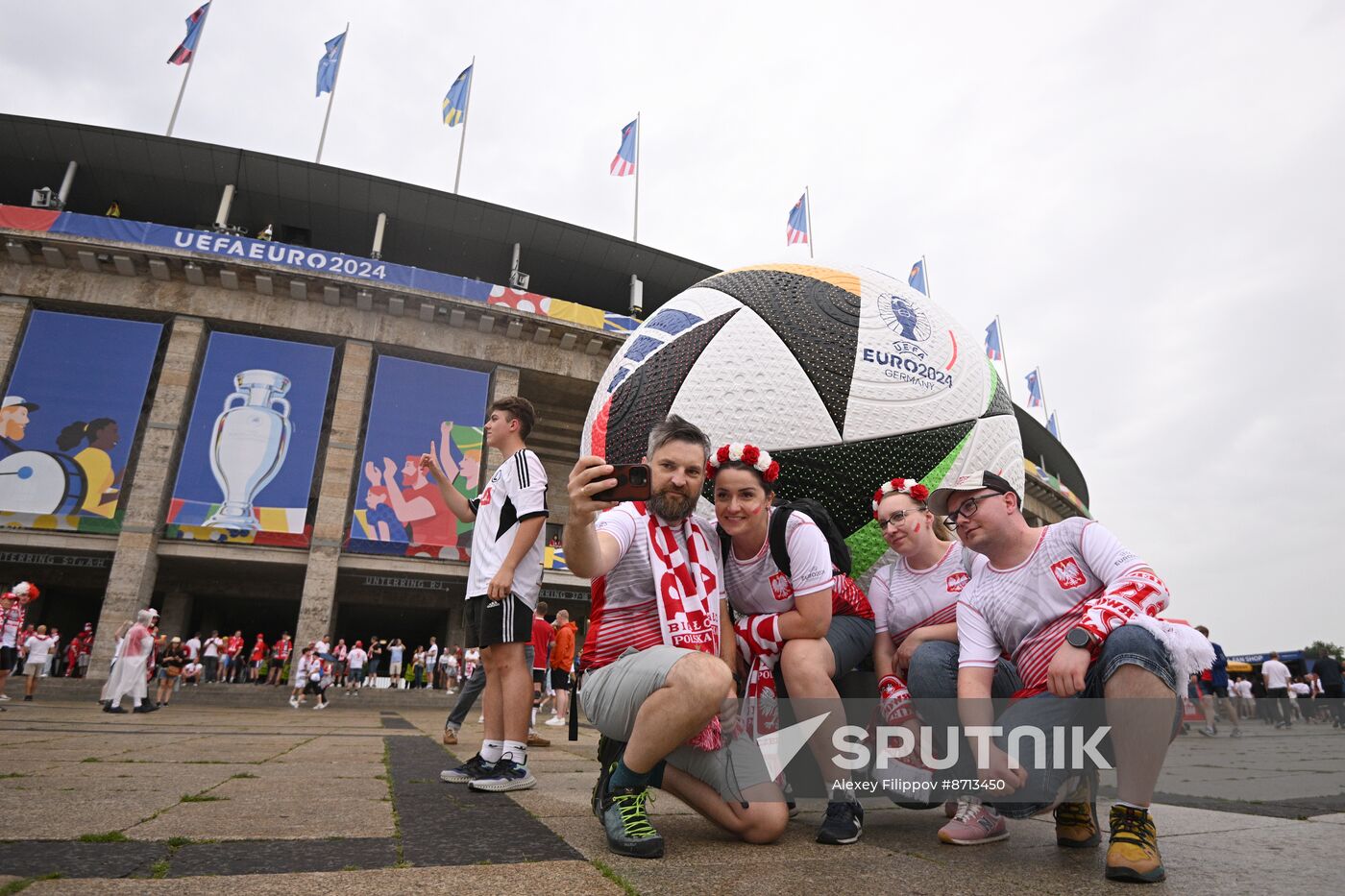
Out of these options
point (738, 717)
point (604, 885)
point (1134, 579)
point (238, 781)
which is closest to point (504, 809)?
point (738, 717)

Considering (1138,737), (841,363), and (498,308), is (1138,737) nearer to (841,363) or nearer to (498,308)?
(841,363)

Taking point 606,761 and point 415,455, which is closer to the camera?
→ point 606,761

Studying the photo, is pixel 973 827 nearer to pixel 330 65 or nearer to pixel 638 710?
pixel 638 710

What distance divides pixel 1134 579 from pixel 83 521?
22481mm

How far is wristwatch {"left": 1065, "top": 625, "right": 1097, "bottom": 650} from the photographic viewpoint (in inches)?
81.9

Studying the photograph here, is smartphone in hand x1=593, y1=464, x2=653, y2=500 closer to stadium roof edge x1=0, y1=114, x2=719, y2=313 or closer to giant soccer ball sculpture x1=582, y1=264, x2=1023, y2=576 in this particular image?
giant soccer ball sculpture x1=582, y1=264, x2=1023, y2=576

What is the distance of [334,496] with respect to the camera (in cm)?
1934

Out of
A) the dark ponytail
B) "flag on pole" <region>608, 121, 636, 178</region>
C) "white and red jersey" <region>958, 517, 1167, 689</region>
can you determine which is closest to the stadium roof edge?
"flag on pole" <region>608, 121, 636, 178</region>

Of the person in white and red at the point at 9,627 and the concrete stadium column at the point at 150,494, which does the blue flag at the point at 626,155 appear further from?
the person in white and red at the point at 9,627

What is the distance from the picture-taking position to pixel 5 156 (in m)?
21.9

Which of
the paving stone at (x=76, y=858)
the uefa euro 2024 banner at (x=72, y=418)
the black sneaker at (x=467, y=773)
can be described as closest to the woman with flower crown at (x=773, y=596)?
the black sneaker at (x=467, y=773)

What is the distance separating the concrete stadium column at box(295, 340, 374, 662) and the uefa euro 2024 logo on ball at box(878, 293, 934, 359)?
18.4 meters

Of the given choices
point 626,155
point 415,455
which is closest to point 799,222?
point 626,155

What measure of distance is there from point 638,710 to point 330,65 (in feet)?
90.3
